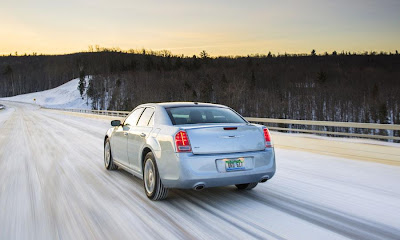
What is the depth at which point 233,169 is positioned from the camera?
5160 millimetres

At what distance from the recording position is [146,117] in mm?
6484

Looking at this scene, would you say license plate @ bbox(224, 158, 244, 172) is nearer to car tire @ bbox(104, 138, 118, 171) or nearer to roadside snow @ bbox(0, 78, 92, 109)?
car tire @ bbox(104, 138, 118, 171)

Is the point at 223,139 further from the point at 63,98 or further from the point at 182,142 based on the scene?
the point at 63,98

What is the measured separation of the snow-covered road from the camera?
412cm

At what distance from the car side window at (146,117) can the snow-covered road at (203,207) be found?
118 centimetres

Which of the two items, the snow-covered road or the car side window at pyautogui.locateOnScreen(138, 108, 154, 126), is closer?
the snow-covered road

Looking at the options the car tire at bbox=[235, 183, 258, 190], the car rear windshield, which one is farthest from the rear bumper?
the car tire at bbox=[235, 183, 258, 190]

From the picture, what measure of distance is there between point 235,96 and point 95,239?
9816cm

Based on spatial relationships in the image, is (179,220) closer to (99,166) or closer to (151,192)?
(151,192)

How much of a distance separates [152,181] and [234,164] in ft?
4.52

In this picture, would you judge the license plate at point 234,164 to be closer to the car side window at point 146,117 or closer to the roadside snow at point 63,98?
the car side window at point 146,117

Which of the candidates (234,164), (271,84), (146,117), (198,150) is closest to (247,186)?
(234,164)

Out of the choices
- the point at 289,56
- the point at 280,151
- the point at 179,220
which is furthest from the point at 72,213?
the point at 289,56

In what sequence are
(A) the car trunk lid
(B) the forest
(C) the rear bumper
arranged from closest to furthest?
(C) the rear bumper
(A) the car trunk lid
(B) the forest
